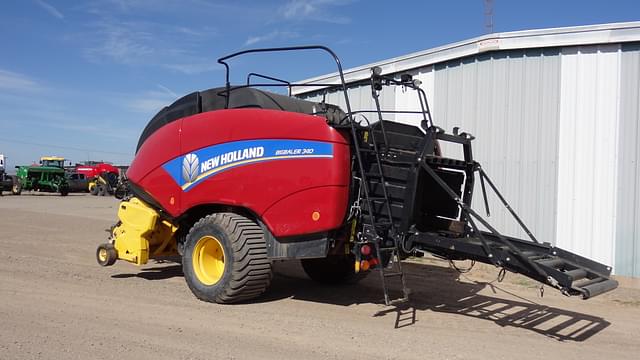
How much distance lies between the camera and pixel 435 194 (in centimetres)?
711

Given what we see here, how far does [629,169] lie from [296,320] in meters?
6.55

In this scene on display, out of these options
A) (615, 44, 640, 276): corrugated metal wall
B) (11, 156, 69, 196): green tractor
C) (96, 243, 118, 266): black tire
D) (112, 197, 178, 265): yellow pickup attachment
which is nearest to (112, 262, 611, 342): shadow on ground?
(96, 243, 118, 266): black tire

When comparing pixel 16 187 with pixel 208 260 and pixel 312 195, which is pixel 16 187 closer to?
pixel 208 260

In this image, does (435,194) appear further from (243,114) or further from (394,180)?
(243,114)

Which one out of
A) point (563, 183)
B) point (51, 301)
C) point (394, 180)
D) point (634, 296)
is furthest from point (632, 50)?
point (51, 301)

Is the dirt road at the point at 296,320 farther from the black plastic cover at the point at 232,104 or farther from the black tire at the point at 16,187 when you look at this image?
the black tire at the point at 16,187

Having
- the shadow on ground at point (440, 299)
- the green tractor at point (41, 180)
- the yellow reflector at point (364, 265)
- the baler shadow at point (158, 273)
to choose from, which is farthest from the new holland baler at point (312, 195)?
the green tractor at point (41, 180)

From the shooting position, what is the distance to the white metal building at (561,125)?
31.2 ft

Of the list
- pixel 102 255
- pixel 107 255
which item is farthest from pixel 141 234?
pixel 102 255

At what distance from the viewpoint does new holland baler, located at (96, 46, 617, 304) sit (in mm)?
6043

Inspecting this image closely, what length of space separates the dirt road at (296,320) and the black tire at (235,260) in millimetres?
167

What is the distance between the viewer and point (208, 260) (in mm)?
7180

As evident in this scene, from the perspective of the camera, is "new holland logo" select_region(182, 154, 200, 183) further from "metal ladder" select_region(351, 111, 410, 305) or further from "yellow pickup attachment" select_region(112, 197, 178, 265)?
"metal ladder" select_region(351, 111, 410, 305)

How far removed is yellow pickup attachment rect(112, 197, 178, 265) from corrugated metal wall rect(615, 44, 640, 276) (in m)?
7.19
